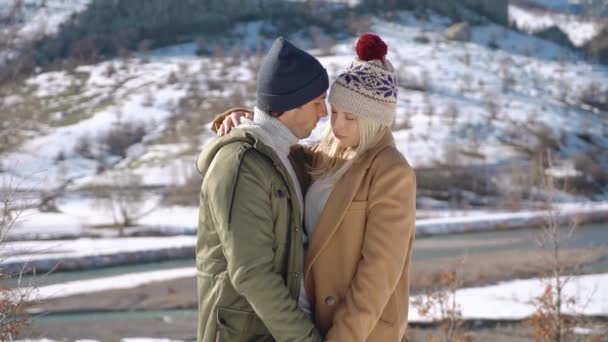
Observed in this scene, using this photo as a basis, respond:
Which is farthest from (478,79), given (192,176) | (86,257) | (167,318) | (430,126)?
(167,318)

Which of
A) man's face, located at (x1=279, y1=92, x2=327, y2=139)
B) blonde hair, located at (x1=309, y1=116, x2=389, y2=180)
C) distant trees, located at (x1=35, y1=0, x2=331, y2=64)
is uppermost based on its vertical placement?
man's face, located at (x1=279, y1=92, x2=327, y2=139)

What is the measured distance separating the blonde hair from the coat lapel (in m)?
0.03

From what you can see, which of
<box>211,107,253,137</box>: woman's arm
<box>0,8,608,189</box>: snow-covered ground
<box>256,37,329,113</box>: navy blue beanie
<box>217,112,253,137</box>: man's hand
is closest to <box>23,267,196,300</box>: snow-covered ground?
<box>0,8,608,189</box>: snow-covered ground

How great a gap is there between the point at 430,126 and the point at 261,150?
35.6 meters

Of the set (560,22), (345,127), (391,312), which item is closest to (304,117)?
(345,127)

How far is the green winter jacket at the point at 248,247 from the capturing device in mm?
2385

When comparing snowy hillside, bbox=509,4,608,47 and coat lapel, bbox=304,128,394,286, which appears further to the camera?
snowy hillside, bbox=509,4,608,47

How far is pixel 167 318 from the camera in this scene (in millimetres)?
13969

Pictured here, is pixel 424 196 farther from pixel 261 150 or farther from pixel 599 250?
pixel 261 150

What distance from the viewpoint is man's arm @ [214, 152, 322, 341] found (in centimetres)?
238

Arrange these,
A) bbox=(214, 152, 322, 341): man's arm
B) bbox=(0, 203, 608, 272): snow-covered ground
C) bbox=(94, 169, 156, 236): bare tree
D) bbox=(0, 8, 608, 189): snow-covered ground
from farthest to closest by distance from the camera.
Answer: bbox=(0, 8, 608, 189): snow-covered ground, bbox=(94, 169, 156, 236): bare tree, bbox=(0, 203, 608, 272): snow-covered ground, bbox=(214, 152, 322, 341): man's arm

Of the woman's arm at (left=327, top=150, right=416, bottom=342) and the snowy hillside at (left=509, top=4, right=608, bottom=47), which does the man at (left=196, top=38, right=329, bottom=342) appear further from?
the snowy hillside at (left=509, top=4, right=608, bottom=47)

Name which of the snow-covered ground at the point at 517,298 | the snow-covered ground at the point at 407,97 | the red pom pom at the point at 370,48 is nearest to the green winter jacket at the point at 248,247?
the red pom pom at the point at 370,48

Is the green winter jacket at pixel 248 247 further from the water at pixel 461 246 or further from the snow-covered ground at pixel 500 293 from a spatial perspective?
the water at pixel 461 246
